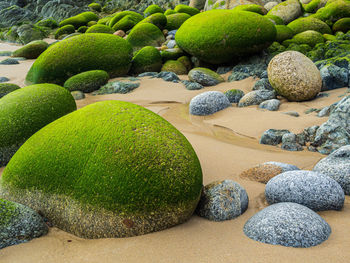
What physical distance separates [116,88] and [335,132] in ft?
17.0

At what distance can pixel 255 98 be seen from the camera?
642cm

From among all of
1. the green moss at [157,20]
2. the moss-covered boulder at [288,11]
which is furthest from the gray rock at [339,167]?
the green moss at [157,20]

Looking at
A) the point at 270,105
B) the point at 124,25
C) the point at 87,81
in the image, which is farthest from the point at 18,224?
the point at 124,25

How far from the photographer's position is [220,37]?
886cm

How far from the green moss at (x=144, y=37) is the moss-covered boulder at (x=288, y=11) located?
5.06 meters

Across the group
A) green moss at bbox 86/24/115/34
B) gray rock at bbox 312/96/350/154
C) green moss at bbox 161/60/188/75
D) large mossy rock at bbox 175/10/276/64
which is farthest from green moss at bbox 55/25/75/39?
gray rock at bbox 312/96/350/154

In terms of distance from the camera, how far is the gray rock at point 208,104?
20.1ft

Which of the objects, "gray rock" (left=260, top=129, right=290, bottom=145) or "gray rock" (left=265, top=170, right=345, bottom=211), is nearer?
"gray rock" (left=265, top=170, right=345, bottom=211)

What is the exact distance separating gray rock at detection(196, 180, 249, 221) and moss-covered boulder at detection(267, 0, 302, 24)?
12.4m

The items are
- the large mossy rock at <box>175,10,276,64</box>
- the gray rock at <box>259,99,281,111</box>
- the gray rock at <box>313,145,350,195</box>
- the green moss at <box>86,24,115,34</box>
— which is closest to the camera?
the gray rock at <box>313,145,350,195</box>

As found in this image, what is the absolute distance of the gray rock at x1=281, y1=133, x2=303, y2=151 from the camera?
14.6 feet

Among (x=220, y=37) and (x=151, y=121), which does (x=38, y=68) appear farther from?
(x=151, y=121)

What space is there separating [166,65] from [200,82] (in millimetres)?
1873

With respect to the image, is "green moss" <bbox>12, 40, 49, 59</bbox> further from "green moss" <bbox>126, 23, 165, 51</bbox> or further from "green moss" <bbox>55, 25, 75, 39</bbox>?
"green moss" <bbox>55, 25, 75, 39</bbox>
